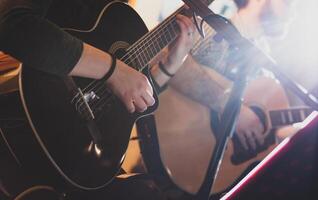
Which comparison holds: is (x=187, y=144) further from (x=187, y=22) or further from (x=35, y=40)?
(x=35, y=40)

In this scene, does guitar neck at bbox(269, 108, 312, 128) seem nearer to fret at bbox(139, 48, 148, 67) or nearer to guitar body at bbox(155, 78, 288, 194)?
guitar body at bbox(155, 78, 288, 194)

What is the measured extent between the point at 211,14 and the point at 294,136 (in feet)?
1.18

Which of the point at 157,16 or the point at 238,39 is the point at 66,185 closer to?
the point at 238,39

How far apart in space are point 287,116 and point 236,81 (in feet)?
2.81

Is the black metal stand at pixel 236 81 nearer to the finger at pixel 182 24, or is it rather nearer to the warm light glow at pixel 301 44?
the finger at pixel 182 24

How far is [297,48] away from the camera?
6.68 feet

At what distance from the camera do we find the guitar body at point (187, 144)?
4.86 feet

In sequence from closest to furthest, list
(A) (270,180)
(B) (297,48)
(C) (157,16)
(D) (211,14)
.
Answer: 1. (A) (270,180)
2. (D) (211,14)
3. (C) (157,16)
4. (B) (297,48)

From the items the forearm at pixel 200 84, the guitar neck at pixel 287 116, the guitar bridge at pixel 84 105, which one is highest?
the guitar bridge at pixel 84 105

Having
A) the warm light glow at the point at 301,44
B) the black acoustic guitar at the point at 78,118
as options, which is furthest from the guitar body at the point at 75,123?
the warm light glow at the point at 301,44

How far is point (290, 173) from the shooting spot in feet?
2.18

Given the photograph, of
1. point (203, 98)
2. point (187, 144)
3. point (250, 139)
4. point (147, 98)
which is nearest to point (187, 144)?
point (187, 144)

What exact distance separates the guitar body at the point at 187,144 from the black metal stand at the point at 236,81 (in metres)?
0.54

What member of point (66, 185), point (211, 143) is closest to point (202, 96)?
point (211, 143)
